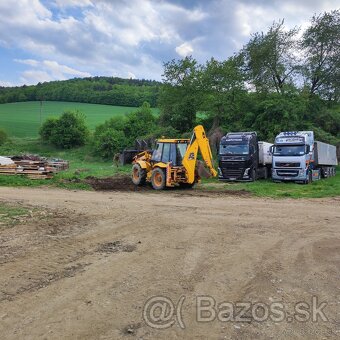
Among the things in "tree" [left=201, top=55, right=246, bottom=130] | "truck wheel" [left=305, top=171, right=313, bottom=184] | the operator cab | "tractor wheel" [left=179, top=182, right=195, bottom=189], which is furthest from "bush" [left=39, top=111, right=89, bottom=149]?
"truck wheel" [left=305, top=171, right=313, bottom=184]

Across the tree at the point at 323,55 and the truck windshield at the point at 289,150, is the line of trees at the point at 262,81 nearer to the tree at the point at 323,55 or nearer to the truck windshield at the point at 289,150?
the tree at the point at 323,55

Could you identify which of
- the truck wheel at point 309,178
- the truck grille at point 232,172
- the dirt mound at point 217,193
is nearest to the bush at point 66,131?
the truck grille at point 232,172

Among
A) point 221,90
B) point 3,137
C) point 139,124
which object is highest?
point 221,90

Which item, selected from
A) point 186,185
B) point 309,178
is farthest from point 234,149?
point 186,185

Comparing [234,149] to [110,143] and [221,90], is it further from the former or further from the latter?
[110,143]

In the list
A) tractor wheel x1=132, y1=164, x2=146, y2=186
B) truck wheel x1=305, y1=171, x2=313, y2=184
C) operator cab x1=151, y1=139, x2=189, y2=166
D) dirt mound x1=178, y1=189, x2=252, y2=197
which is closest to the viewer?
dirt mound x1=178, y1=189, x2=252, y2=197

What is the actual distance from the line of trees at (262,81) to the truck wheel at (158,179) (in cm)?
1609

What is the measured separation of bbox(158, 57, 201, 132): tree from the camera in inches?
1516

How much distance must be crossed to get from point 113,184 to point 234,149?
750 cm

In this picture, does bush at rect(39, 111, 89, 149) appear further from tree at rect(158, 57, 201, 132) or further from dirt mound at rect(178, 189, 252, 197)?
dirt mound at rect(178, 189, 252, 197)

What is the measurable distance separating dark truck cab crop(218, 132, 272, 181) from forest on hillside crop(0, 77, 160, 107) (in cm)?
5494

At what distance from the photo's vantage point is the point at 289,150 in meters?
23.8

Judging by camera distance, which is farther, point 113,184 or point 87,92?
point 87,92

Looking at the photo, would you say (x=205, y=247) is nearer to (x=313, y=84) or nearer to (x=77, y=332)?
(x=77, y=332)
